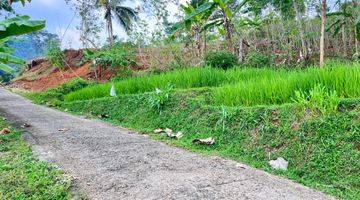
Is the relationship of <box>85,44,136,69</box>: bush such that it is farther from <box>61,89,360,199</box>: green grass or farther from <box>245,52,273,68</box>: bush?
<box>61,89,360,199</box>: green grass

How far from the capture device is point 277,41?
47.7 ft

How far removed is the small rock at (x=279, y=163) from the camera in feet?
12.3

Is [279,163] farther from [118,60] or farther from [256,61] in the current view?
[118,60]

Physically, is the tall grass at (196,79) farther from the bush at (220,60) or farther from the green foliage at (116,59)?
the green foliage at (116,59)

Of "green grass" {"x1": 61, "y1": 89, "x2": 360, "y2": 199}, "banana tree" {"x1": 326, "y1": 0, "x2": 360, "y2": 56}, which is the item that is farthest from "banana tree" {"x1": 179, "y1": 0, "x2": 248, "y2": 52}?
"green grass" {"x1": 61, "y1": 89, "x2": 360, "y2": 199}

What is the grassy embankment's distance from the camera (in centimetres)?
353

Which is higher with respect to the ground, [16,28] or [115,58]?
[16,28]

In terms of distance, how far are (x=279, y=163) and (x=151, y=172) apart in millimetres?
1199

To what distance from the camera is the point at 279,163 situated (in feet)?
12.5

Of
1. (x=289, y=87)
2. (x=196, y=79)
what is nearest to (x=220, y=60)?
(x=196, y=79)

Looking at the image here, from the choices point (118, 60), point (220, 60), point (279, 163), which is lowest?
point (279, 163)

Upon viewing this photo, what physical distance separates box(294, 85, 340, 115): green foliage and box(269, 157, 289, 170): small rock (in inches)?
22.6

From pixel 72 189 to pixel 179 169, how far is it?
927 millimetres

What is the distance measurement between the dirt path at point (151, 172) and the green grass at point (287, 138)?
0.86 feet
